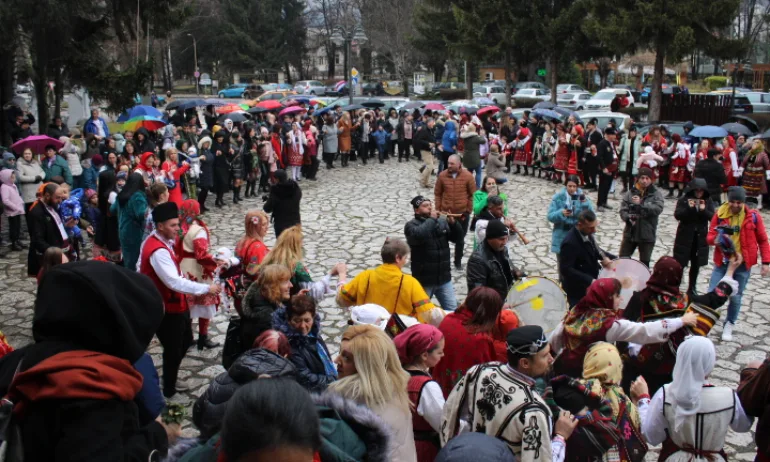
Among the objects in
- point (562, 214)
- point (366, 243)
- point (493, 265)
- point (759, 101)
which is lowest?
point (366, 243)

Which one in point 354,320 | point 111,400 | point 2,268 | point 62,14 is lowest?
point 2,268

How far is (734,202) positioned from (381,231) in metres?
6.60

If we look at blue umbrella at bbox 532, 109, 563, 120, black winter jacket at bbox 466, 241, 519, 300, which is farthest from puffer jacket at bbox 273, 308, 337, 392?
blue umbrella at bbox 532, 109, 563, 120

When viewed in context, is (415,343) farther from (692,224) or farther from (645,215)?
(692,224)

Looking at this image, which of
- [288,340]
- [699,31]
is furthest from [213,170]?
[699,31]

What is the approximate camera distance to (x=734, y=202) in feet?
25.6

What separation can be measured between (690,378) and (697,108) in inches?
1049

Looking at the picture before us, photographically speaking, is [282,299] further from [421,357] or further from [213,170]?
[213,170]

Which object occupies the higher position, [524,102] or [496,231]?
[524,102]

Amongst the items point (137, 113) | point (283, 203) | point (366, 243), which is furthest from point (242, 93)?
point (283, 203)

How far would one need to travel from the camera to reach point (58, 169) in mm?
12391

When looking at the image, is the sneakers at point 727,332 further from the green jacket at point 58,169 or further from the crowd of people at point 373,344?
the green jacket at point 58,169

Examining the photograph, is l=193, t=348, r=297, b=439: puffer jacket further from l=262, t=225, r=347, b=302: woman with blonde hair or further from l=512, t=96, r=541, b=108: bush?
l=512, t=96, r=541, b=108: bush

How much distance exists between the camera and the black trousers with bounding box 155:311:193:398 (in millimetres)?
5887
